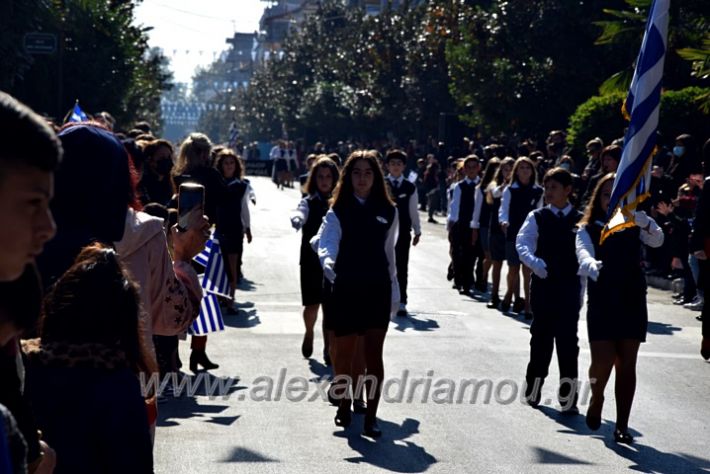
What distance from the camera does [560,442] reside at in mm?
8516

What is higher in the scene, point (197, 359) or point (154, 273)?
point (154, 273)

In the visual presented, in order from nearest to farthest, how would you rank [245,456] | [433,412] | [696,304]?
1. [245,456]
2. [433,412]
3. [696,304]

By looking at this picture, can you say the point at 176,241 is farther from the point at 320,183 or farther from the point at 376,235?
the point at 320,183

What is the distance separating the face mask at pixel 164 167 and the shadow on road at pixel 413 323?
9.33 feet

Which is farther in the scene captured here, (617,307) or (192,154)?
(192,154)

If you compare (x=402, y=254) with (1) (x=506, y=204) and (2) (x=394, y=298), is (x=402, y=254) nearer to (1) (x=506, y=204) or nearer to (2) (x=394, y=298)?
(1) (x=506, y=204)

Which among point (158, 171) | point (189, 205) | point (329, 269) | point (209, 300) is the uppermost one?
point (189, 205)

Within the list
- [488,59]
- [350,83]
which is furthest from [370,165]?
[350,83]

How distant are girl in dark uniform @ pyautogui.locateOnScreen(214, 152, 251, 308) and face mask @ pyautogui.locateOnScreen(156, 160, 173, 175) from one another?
1763mm

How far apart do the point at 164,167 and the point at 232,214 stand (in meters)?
2.18

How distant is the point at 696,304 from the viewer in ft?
52.2

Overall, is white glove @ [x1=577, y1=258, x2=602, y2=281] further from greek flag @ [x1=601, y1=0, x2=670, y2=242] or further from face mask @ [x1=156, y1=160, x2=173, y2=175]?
face mask @ [x1=156, y1=160, x2=173, y2=175]

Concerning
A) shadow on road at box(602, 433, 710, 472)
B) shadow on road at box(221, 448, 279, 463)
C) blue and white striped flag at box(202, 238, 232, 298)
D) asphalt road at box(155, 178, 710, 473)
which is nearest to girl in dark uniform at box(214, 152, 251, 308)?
asphalt road at box(155, 178, 710, 473)

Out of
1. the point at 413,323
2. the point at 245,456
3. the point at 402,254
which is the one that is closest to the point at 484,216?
the point at 402,254
